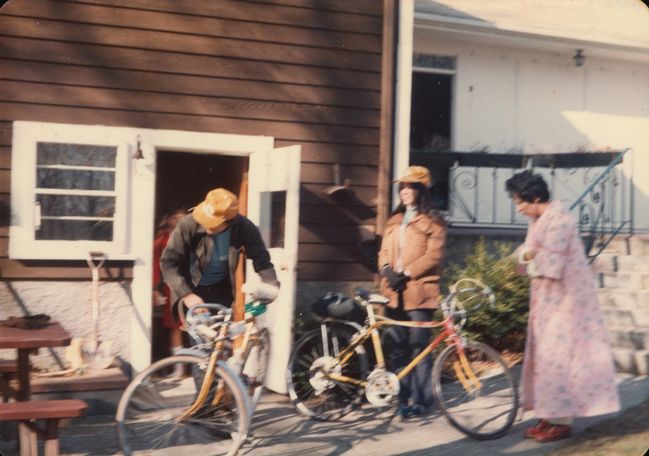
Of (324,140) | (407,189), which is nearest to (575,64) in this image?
(324,140)

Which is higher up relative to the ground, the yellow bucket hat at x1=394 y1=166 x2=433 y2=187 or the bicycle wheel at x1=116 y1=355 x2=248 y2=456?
the yellow bucket hat at x1=394 y1=166 x2=433 y2=187

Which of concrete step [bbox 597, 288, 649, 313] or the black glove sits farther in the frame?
concrete step [bbox 597, 288, 649, 313]

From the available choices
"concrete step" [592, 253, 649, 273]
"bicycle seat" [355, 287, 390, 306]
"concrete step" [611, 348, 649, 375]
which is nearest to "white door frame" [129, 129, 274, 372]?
"bicycle seat" [355, 287, 390, 306]

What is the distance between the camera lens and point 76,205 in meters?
6.17

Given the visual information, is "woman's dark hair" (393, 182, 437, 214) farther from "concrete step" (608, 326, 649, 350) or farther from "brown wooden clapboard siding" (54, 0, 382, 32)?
"concrete step" (608, 326, 649, 350)

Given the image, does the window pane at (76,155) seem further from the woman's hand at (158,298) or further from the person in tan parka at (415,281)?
the person in tan parka at (415,281)

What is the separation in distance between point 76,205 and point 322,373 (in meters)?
2.38

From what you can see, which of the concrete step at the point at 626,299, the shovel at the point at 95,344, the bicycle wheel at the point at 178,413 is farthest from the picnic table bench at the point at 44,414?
the concrete step at the point at 626,299

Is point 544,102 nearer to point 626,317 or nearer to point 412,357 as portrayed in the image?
point 626,317

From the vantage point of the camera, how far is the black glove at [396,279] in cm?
551

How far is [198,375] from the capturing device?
4414mm

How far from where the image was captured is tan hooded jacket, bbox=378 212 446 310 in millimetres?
5543

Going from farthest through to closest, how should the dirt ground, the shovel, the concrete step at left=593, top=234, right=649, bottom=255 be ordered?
the concrete step at left=593, top=234, right=649, bottom=255, the shovel, the dirt ground

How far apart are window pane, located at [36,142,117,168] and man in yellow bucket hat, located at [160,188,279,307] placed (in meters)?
1.74
